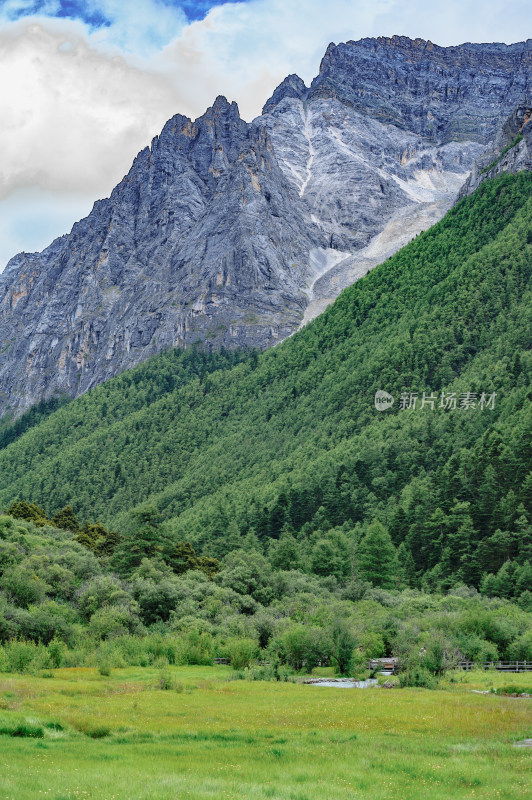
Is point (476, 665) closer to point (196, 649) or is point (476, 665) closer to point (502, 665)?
point (502, 665)

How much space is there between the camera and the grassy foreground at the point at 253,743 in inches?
913

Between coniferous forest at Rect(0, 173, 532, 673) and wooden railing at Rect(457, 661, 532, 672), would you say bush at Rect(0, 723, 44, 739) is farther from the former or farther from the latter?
wooden railing at Rect(457, 661, 532, 672)

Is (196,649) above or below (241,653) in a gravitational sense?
above

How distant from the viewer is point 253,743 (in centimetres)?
3173

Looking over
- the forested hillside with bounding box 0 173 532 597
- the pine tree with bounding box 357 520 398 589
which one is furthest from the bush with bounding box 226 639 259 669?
the pine tree with bounding box 357 520 398 589

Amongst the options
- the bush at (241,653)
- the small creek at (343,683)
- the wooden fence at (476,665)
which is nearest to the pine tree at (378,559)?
the wooden fence at (476,665)

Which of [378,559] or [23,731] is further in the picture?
[378,559]

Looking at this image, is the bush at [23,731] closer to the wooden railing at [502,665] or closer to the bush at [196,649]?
the bush at [196,649]

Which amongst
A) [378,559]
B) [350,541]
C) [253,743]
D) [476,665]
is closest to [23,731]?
[253,743]

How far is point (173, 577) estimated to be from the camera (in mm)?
89312

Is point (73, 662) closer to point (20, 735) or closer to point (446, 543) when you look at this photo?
point (20, 735)

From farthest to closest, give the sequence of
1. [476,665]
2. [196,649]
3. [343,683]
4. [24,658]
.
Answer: [196,649] → [476,665] → [343,683] → [24,658]

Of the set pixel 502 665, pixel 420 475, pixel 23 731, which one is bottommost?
pixel 502 665

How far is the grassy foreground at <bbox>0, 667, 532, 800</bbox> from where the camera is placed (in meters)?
23.2
